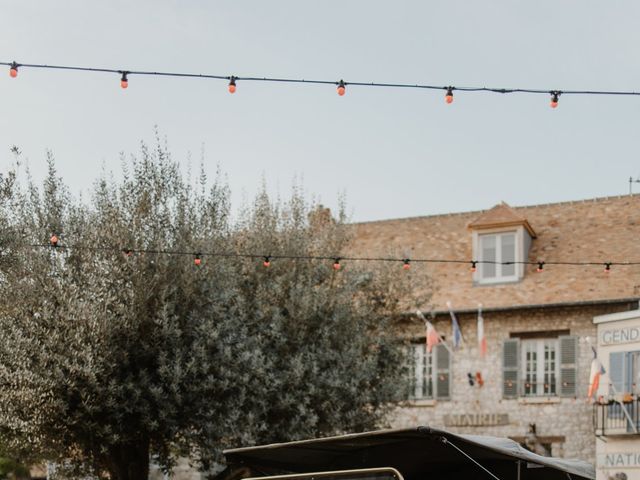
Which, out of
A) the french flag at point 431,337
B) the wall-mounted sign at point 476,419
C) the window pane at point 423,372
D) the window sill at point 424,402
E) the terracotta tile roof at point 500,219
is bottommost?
the wall-mounted sign at point 476,419

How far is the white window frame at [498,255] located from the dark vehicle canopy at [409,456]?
14946 mm

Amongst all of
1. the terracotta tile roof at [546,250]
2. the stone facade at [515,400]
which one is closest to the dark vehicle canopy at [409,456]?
the terracotta tile roof at [546,250]

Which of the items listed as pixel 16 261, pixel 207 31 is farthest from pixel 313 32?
pixel 16 261

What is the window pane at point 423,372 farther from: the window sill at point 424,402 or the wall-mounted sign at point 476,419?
the wall-mounted sign at point 476,419

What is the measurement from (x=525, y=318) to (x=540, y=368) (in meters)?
1.20

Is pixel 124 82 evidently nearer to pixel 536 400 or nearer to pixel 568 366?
pixel 568 366

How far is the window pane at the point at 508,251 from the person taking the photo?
79.8 ft

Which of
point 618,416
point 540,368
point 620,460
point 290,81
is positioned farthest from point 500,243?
point 290,81

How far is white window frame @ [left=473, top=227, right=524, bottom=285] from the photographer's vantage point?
24188 millimetres

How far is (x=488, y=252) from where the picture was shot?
2477cm

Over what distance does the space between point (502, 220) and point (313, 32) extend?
15.3m

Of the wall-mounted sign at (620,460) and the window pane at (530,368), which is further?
the window pane at (530,368)

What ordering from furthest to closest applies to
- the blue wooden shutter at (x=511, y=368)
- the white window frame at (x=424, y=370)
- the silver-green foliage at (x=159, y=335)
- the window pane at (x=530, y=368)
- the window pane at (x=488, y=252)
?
the window pane at (x=488, y=252) → the white window frame at (x=424, y=370) → the blue wooden shutter at (x=511, y=368) → the window pane at (x=530, y=368) → the silver-green foliage at (x=159, y=335)

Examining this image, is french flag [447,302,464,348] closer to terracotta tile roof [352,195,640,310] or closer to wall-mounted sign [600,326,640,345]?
terracotta tile roof [352,195,640,310]
